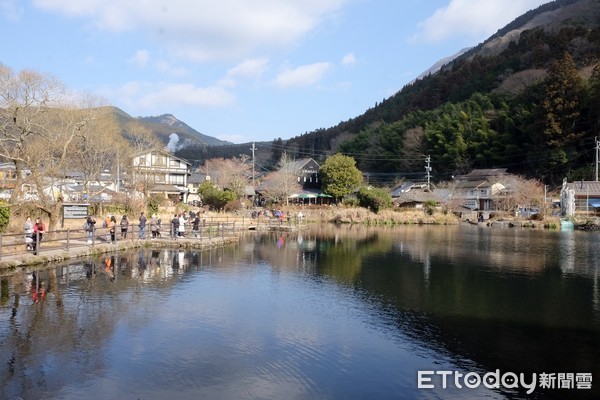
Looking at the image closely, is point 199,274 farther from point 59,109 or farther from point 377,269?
point 59,109

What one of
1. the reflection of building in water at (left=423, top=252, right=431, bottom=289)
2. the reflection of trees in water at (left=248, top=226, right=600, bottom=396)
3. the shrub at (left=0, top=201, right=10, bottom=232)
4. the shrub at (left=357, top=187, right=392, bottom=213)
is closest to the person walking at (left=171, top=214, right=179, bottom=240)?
the reflection of trees in water at (left=248, top=226, right=600, bottom=396)

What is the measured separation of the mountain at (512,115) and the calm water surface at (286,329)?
126 ft

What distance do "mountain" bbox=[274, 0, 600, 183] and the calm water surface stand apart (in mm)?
38512

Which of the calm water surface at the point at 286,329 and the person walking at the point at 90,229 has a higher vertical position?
the person walking at the point at 90,229

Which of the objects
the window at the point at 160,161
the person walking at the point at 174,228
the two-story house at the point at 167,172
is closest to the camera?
the person walking at the point at 174,228

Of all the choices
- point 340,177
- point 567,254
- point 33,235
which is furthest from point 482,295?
point 340,177

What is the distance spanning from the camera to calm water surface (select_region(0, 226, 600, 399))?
21.0 feet

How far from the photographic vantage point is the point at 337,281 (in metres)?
14.0

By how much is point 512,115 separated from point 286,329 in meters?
55.8

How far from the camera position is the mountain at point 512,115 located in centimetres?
4828

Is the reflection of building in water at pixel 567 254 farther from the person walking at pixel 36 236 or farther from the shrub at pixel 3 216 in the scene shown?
the shrub at pixel 3 216

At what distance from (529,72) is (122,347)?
67.8 m
